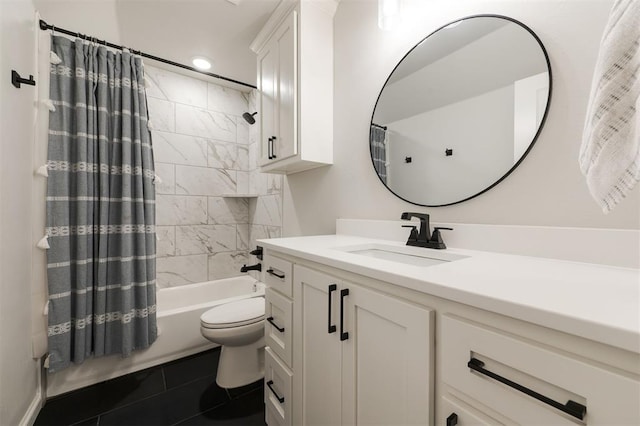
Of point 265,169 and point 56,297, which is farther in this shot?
point 265,169

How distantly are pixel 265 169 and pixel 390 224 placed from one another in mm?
1095

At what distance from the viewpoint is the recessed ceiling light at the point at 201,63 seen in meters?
2.32

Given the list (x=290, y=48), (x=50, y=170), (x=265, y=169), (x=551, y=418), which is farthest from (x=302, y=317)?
(x=50, y=170)

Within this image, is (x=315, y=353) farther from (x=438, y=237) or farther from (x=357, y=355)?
(x=438, y=237)

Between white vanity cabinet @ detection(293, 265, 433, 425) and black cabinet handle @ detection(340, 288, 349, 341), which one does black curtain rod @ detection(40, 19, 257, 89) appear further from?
black cabinet handle @ detection(340, 288, 349, 341)

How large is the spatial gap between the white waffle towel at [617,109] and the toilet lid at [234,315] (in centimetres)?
172

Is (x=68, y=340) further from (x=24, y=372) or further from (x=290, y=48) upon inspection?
(x=290, y=48)

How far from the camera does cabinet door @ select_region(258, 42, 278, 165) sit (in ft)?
5.87

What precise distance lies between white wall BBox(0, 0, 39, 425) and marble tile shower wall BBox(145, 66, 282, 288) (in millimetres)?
975

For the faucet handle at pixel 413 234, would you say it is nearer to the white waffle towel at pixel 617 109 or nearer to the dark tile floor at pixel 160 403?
the white waffle towel at pixel 617 109

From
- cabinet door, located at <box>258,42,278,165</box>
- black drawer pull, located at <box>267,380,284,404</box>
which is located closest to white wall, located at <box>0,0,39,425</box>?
black drawer pull, located at <box>267,380,284,404</box>

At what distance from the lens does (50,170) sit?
1.61m

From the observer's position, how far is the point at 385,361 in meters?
0.71

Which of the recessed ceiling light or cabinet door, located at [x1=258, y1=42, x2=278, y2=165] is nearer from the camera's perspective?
cabinet door, located at [x1=258, y1=42, x2=278, y2=165]
